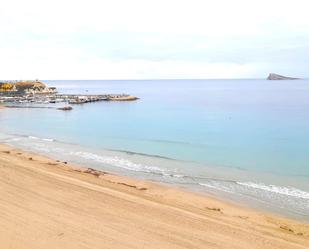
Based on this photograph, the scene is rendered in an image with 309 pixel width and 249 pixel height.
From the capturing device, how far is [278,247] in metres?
8.90

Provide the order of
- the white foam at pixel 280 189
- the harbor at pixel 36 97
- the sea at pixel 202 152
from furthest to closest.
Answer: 1. the harbor at pixel 36 97
2. the sea at pixel 202 152
3. the white foam at pixel 280 189

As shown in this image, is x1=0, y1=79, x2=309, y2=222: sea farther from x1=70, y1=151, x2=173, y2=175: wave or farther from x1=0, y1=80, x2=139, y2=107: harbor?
x1=0, y1=80, x2=139, y2=107: harbor

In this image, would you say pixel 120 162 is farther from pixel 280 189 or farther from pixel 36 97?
pixel 36 97

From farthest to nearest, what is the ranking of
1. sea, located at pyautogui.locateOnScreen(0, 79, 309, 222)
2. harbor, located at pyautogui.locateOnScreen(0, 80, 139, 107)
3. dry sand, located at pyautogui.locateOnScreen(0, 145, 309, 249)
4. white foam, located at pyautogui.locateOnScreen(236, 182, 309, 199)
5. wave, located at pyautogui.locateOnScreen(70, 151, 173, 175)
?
harbor, located at pyautogui.locateOnScreen(0, 80, 139, 107), wave, located at pyautogui.locateOnScreen(70, 151, 173, 175), sea, located at pyautogui.locateOnScreen(0, 79, 309, 222), white foam, located at pyautogui.locateOnScreen(236, 182, 309, 199), dry sand, located at pyautogui.locateOnScreen(0, 145, 309, 249)

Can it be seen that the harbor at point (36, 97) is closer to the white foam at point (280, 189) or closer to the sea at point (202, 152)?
the sea at point (202, 152)

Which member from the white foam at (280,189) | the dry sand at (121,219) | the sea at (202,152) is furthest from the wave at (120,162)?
the white foam at (280,189)

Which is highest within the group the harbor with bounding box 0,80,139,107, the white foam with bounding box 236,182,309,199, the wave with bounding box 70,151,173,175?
the harbor with bounding box 0,80,139,107

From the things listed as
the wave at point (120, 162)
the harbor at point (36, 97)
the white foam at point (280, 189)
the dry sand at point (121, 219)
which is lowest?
the white foam at point (280, 189)

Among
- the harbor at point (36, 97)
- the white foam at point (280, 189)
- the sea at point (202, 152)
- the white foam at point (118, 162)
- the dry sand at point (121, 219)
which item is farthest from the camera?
the harbor at point (36, 97)

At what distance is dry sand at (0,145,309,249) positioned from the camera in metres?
8.79

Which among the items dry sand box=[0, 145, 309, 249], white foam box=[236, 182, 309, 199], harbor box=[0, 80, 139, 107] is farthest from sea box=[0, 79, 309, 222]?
harbor box=[0, 80, 139, 107]

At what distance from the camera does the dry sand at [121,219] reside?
8.79m

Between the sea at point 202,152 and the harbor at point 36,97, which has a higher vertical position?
the harbor at point 36,97

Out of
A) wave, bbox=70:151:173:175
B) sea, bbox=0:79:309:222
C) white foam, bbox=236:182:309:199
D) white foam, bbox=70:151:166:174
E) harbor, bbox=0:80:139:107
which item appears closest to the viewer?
white foam, bbox=236:182:309:199
